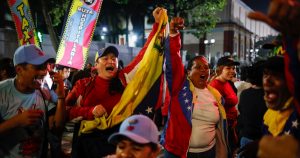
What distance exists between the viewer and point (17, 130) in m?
3.07

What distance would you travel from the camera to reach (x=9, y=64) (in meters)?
6.45

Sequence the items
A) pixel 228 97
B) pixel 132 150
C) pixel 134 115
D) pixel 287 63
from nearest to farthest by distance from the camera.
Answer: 1. pixel 287 63
2. pixel 132 150
3. pixel 134 115
4. pixel 228 97

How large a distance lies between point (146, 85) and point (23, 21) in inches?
249

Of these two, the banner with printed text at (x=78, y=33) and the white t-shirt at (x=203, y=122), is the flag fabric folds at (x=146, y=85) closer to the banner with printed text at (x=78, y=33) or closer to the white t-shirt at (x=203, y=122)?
the white t-shirt at (x=203, y=122)

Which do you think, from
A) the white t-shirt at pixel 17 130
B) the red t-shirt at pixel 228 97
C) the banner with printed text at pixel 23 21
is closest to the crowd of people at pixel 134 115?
the white t-shirt at pixel 17 130

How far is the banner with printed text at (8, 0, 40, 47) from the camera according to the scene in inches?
358

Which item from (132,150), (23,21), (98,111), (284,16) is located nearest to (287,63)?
(284,16)

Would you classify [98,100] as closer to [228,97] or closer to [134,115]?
[134,115]

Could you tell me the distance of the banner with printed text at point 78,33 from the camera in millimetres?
9242

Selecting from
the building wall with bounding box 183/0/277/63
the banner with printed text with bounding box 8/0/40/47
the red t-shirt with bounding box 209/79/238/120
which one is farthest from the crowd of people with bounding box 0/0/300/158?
the building wall with bounding box 183/0/277/63

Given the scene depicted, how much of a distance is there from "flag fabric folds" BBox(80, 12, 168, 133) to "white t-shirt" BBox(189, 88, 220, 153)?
0.59 metres

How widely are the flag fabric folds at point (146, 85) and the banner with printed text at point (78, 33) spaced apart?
5139 millimetres

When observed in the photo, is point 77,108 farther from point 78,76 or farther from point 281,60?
point 78,76

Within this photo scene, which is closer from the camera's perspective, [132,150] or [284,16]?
[284,16]
